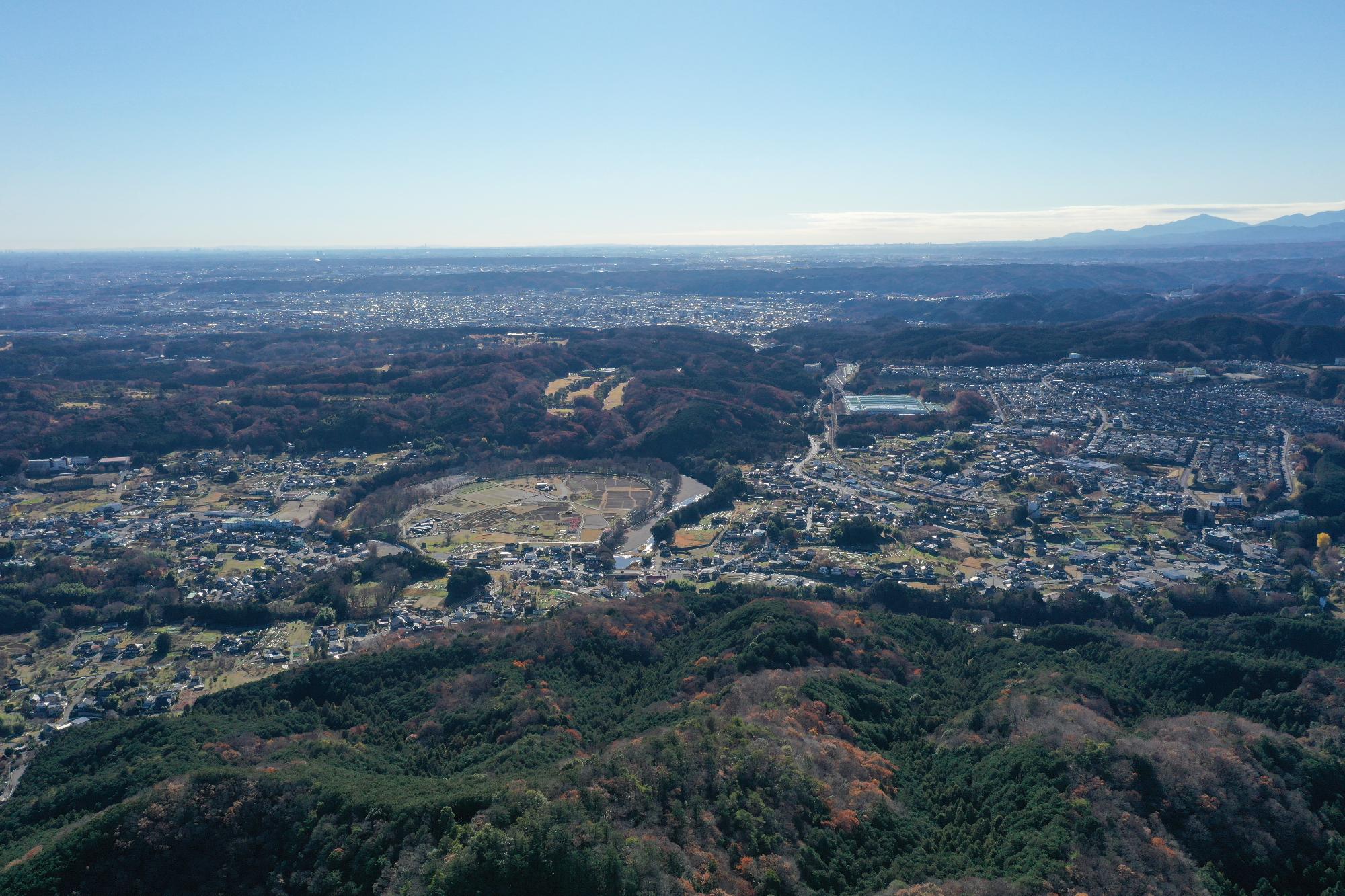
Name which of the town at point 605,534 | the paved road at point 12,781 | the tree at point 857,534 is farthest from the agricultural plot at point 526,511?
the paved road at point 12,781

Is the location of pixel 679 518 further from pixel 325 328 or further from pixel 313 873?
pixel 325 328

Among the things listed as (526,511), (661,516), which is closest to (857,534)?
(661,516)

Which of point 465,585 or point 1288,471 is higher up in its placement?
point 1288,471

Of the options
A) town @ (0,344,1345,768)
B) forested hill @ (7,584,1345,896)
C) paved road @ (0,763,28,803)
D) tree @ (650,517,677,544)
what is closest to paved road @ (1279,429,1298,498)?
town @ (0,344,1345,768)

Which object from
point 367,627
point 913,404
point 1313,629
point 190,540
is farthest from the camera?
point 913,404

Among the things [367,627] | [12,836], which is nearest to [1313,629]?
[367,627]

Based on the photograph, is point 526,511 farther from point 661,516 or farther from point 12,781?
point 12,781
